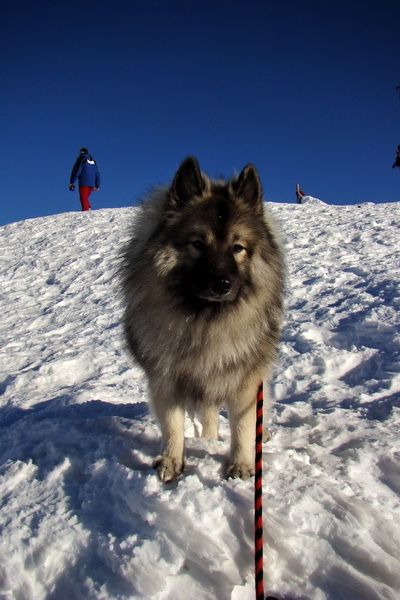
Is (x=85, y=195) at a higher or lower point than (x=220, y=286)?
higher

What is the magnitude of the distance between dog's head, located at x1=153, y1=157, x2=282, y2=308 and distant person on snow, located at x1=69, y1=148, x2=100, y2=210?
1079 centimetres

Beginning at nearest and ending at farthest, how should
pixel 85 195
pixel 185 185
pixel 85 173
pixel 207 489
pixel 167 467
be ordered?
pixel 207 489
pixel 167 467
pixel 185 185
pixel 85 173
pixel 85 195

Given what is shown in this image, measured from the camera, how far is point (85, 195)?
1298 cm

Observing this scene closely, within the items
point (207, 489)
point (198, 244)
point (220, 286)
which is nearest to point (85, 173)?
point (198, 244)

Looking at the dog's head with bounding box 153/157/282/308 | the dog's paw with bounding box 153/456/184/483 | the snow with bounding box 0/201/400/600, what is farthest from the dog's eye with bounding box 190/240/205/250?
the dog's paw with bounding box 153/456/184/483

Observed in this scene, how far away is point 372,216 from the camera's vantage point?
370 inches

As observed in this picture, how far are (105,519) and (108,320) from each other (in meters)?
4.55

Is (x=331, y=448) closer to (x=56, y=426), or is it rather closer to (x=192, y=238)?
(x=192, y=238)

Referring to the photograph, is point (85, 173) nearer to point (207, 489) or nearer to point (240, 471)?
point (240, 471)

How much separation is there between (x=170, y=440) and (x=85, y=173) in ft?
37.7

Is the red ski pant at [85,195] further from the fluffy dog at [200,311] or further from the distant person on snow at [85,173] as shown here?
the fluffy dog at [200,311]

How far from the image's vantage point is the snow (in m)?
1.48

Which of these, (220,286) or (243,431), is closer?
(220,286)

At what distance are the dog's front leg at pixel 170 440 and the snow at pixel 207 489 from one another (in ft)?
0.29
